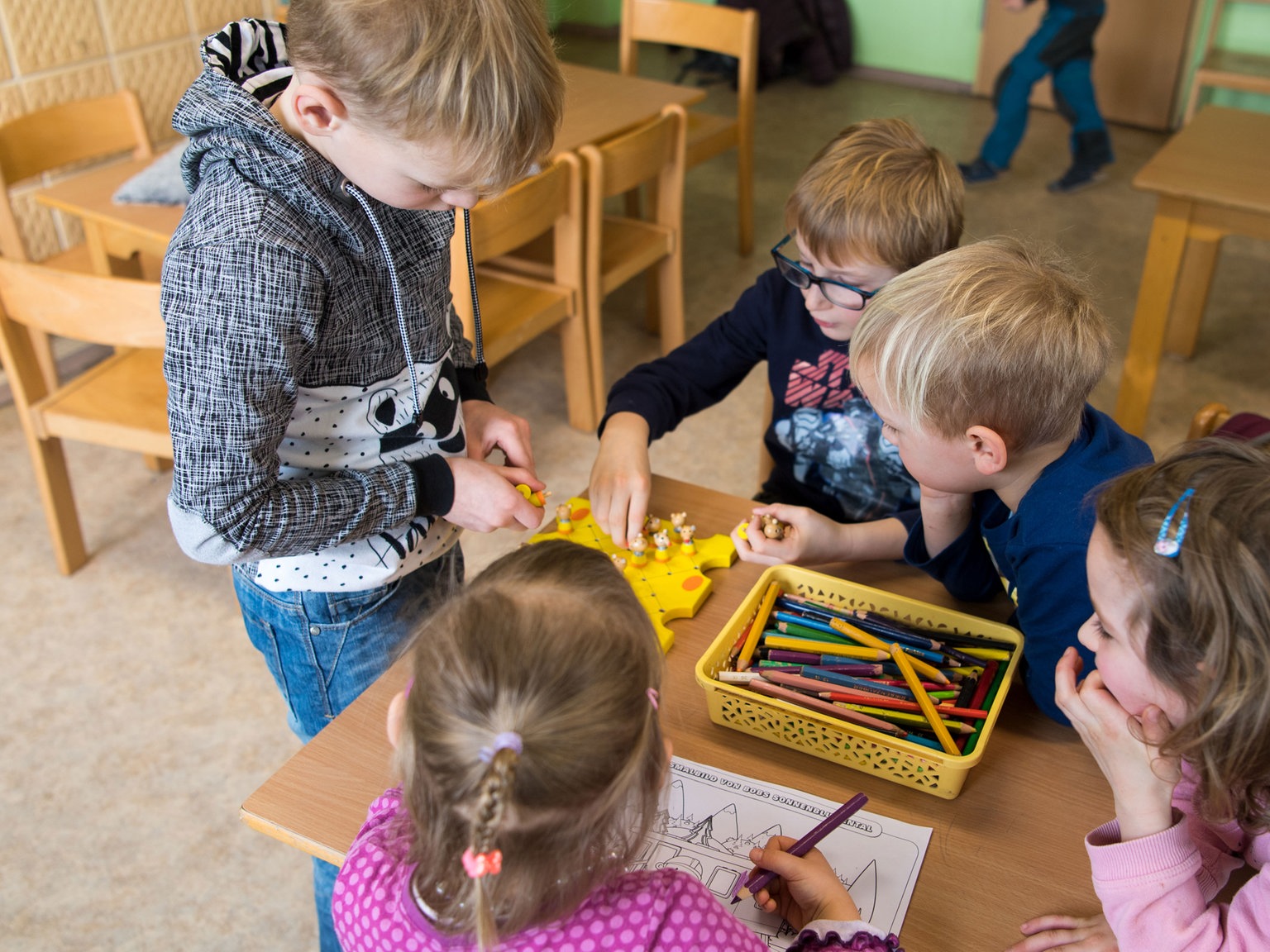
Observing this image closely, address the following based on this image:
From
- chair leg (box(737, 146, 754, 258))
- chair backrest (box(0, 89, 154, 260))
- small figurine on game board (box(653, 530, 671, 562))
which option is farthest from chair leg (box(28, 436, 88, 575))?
chair leg (box(737, 146, 754, 258))

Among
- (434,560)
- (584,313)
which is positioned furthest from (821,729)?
(584,313)

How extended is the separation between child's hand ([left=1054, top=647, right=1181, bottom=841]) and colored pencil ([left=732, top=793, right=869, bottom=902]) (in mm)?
193

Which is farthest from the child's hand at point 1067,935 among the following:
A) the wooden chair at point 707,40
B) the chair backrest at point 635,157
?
the wooden chair at point 707,40

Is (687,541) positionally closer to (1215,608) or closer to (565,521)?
(565,521)

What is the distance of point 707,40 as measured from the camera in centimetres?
348

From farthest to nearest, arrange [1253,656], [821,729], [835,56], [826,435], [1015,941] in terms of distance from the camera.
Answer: [835,56]
[826,435]
[821,729]
[1015,941]
[1253,656]

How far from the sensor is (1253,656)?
0.72 m

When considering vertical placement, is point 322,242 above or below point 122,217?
above

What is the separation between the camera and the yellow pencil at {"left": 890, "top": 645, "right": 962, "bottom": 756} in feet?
3.11

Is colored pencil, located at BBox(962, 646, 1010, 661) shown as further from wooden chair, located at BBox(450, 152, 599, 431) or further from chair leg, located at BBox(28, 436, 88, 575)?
chair leg, located at BBox(28, 436, 88, 575)

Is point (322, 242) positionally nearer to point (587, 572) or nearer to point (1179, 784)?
point (587, 572)

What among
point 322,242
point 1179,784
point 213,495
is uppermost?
point 322,242

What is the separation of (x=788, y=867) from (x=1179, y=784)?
320mm

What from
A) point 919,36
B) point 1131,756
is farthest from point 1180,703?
point 919,36
